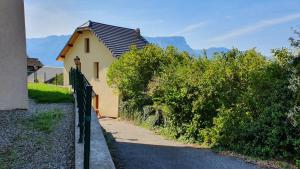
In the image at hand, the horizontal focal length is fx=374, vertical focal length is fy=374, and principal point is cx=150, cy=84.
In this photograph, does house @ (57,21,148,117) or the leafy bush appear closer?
the leafy bush

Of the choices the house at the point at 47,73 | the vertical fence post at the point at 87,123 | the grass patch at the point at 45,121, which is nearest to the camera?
the vertical fence post at the point at 87,123

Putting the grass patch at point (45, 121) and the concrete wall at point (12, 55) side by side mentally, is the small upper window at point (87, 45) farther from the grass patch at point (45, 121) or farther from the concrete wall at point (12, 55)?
the grass patch at point (45, 121)

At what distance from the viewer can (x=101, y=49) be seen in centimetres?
2798

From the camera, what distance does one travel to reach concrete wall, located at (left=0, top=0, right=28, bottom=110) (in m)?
9.20

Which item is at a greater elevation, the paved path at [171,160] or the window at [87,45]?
the window at [87,45]

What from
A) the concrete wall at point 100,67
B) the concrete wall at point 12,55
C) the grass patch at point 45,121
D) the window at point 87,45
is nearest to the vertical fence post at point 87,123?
the grass patch at point 45,121

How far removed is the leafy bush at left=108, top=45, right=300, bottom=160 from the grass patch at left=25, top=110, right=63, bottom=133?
190 inches

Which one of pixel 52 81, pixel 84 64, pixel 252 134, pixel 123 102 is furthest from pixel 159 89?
pixel 52 81

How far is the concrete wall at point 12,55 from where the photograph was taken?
920cm

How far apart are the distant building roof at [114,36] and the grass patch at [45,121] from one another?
55.4 feet

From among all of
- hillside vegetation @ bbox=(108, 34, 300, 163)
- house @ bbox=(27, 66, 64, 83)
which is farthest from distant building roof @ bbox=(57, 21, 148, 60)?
house @ bbox=(27, 66, 64, 83)

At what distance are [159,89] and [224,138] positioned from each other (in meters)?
6.53

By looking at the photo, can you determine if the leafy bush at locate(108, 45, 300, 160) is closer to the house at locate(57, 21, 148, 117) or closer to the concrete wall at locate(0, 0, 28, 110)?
the concrete wall at locate(0, 0, 28, 110)

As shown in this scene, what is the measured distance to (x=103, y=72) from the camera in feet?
92.3
